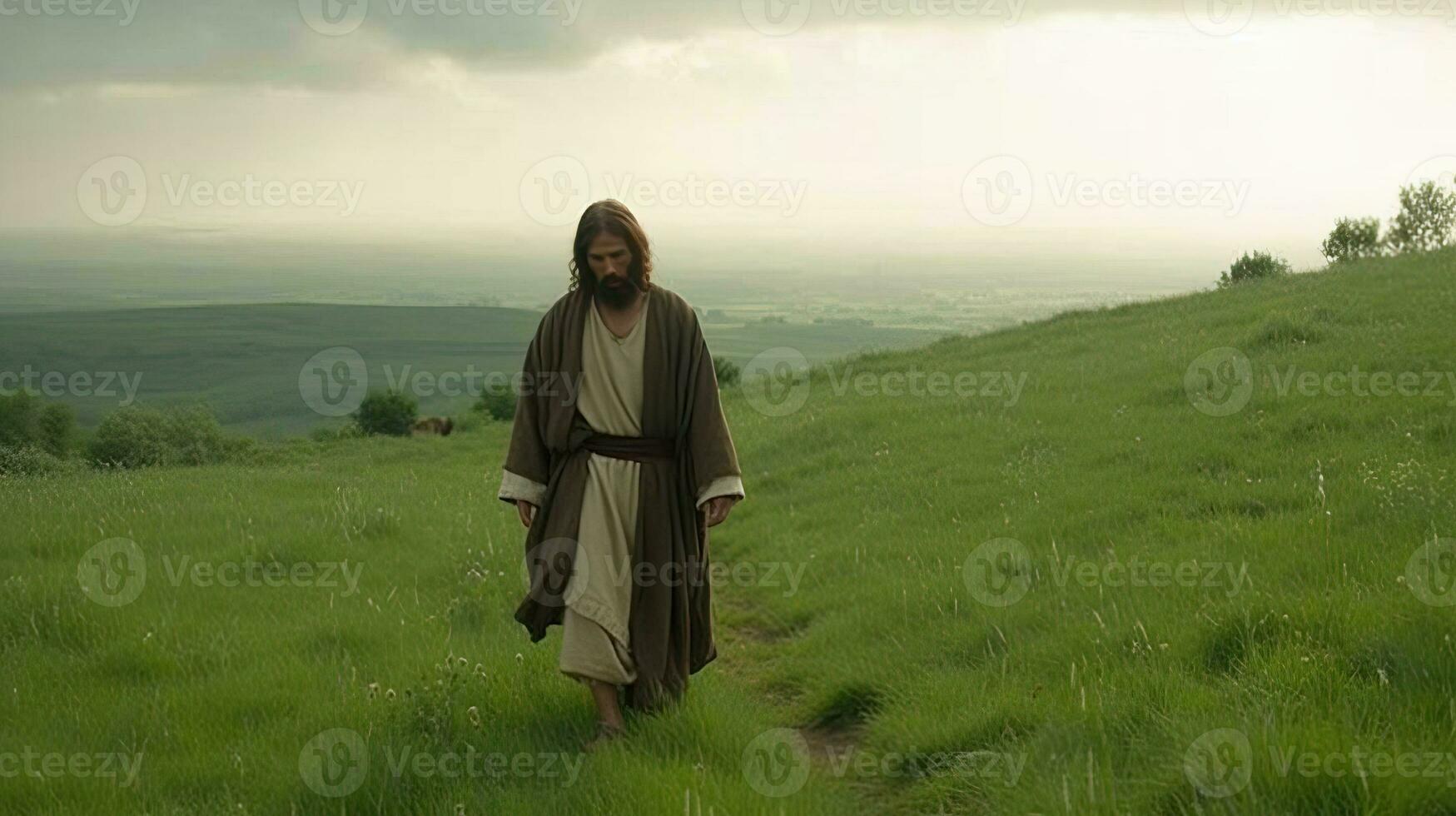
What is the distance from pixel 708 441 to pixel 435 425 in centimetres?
3129

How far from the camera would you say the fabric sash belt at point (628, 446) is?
6398 mm

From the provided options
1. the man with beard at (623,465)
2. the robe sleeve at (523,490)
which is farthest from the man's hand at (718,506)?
the robe sleeve at (523,490)

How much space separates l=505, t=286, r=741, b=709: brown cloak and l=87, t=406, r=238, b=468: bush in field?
25.9 m

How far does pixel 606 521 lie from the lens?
6.26 meters

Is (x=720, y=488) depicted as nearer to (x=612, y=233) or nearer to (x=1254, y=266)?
(x=612, y=233)

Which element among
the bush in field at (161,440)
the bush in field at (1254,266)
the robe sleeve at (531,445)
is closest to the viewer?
the robe sleeve at (531,445)

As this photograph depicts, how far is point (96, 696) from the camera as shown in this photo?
6699mm

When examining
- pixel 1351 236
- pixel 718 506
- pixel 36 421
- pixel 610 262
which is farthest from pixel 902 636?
pixel 1351 236

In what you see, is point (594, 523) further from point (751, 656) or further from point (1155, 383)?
point (1155, 383)

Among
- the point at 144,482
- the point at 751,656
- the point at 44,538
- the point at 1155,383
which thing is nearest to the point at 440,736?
the point at 751,656

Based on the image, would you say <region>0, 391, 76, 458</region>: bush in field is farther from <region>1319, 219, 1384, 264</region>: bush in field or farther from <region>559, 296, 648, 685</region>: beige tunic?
<region>1319, 219, 1384, 264</region>: bush in field

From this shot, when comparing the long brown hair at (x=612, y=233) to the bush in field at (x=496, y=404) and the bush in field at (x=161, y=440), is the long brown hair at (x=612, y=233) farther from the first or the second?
the bush in field at (x=496, y=404)

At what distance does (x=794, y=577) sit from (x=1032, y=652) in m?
3.64

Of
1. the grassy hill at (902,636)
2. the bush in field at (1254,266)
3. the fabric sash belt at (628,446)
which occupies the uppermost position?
the bush in field at (1254,266)
